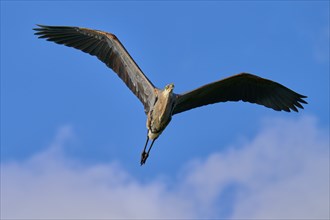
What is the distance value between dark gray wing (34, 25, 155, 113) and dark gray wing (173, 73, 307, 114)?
97 centimetres

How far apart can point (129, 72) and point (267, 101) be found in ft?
12.5

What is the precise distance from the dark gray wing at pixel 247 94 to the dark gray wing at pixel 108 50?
969mm

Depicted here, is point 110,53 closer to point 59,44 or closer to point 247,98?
point 59,44

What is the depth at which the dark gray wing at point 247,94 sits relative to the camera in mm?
19438

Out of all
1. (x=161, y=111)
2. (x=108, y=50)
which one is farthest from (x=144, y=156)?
(x=108, y=50)

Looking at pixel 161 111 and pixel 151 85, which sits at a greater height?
pixel 151 85

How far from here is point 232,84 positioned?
19609mm

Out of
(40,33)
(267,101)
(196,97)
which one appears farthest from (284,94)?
(40,33)

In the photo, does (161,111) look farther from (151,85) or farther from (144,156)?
(144,156)

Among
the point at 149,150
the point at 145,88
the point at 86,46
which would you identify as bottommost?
the point at 149,150

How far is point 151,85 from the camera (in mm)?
19031

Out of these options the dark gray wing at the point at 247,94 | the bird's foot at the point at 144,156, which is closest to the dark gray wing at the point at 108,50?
the dark gray wing at the point at 247,94

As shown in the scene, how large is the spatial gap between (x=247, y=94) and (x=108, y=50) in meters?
3.93

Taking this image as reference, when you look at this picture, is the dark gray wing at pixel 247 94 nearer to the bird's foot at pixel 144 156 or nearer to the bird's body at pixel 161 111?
the bird's body at pixel 161 111
